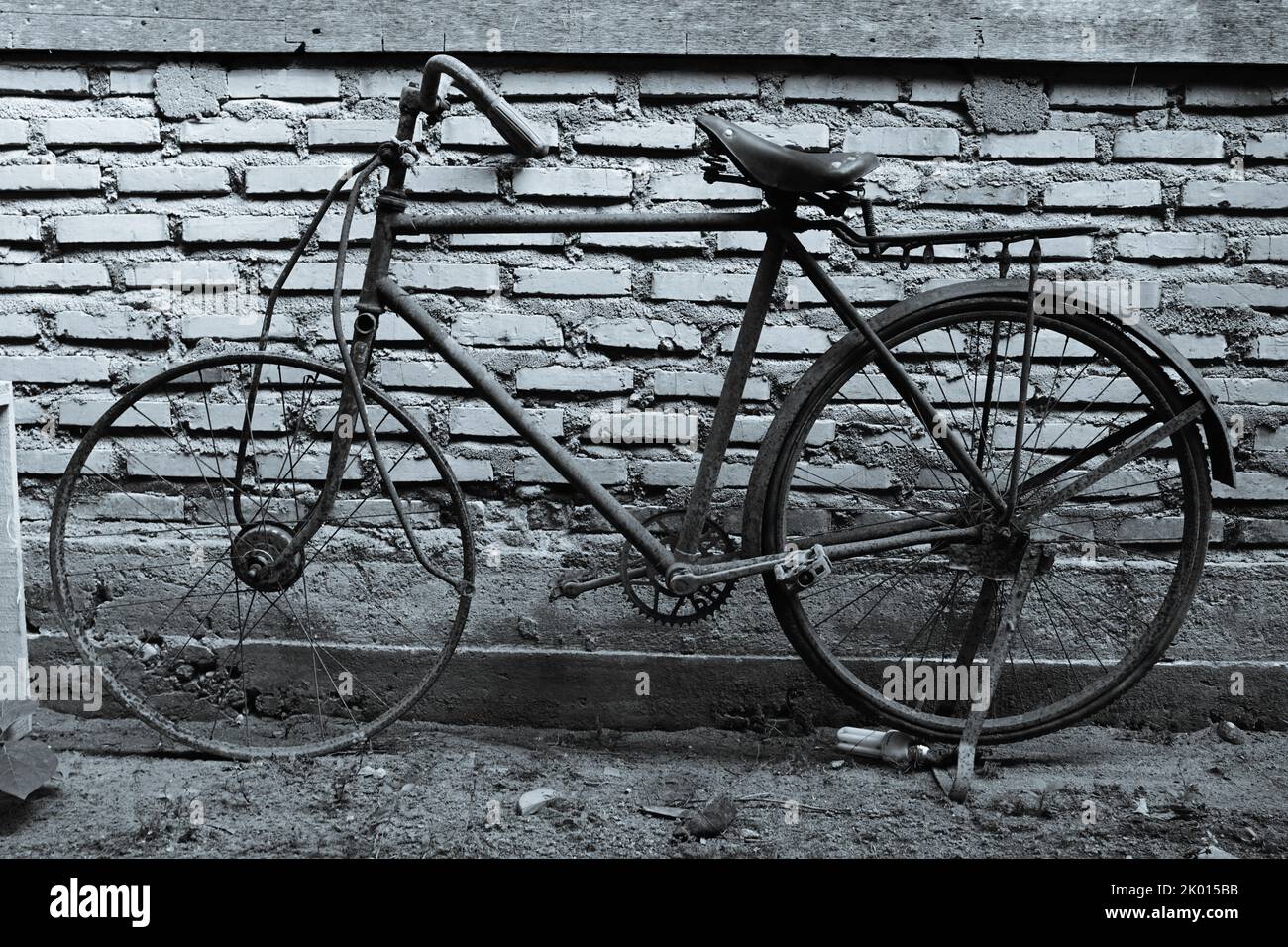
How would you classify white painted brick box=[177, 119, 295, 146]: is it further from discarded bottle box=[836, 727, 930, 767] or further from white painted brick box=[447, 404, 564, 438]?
discarded bottle box=[836, 727, 930, 767]

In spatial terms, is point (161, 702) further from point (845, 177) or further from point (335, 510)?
point (845, 177)

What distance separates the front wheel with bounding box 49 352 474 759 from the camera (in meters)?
3.07

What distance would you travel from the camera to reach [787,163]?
241 centimetres

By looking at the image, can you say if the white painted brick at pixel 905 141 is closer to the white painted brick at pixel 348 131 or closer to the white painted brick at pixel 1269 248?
the white painted brick at pixel 1269 248

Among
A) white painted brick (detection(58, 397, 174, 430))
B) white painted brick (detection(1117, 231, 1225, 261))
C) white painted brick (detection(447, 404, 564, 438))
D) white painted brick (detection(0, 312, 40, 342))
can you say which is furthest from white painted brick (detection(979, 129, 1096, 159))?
white painted brick (detection(0, 312, 40, 342))

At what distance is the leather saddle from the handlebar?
1.42 feet

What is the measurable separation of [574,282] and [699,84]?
674mm

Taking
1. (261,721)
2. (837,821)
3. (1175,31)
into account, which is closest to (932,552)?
(837,821)

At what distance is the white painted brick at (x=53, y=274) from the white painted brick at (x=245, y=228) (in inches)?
12.4

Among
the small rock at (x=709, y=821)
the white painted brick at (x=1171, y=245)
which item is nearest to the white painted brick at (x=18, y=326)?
the small rock at (x=709, y=821)

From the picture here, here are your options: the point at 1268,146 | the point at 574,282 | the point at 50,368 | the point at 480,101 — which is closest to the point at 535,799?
the point at 574,282

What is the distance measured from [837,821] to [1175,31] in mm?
2377

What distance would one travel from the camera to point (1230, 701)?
3072mm

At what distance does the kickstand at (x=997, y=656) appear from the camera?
269cm
